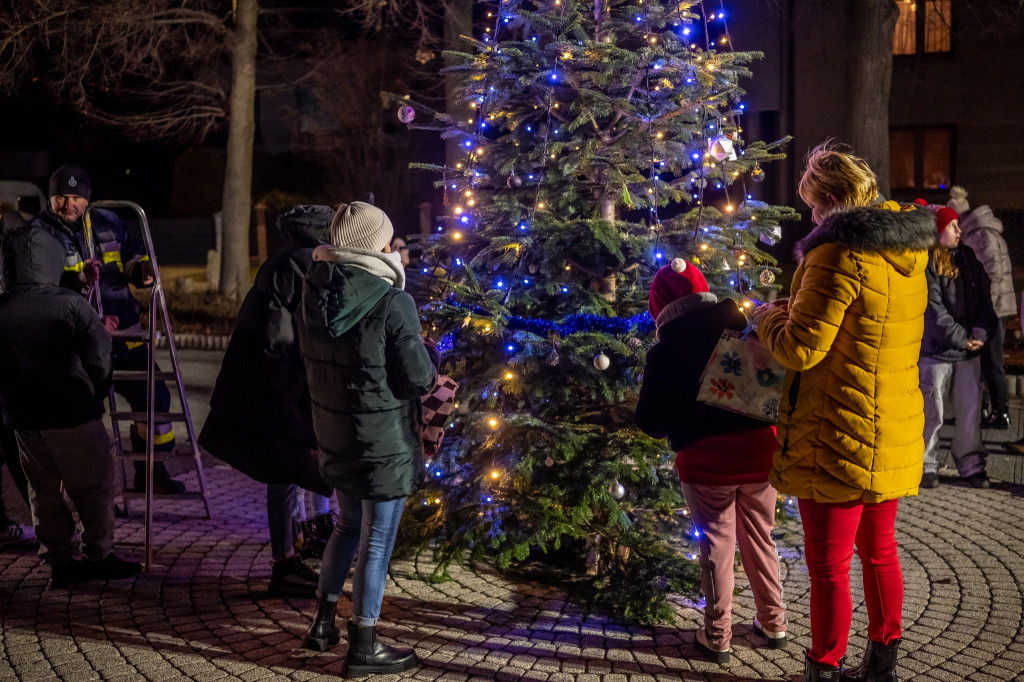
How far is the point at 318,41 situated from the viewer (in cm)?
2381

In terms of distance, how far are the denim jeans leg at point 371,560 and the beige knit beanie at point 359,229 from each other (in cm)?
111

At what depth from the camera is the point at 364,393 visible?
418 centimetres

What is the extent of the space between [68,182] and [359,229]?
285 centimetres

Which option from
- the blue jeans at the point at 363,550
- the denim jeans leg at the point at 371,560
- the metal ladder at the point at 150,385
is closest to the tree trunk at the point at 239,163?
the metal ladder at the point at 150,385

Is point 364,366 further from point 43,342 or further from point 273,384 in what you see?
point 43,342

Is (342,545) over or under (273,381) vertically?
under

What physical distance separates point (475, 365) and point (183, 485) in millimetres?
2883

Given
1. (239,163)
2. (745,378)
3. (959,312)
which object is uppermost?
(239,163)

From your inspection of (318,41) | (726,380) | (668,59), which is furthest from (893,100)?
(726,380)

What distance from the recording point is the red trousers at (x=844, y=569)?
3.84 meters

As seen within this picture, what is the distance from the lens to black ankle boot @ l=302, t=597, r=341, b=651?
451 cm

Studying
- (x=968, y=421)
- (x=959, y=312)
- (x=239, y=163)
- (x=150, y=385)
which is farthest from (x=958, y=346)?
(x=239, y=163)

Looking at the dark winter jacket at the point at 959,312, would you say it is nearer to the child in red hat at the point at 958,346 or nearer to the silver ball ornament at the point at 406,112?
the child in red hat at the point at 958,346

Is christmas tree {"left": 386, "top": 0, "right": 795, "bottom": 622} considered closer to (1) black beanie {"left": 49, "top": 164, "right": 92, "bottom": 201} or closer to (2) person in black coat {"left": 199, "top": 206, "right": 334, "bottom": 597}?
(2) person in black coat {"left": 199, "top": 206, "right": 334, "bottom": 597}
